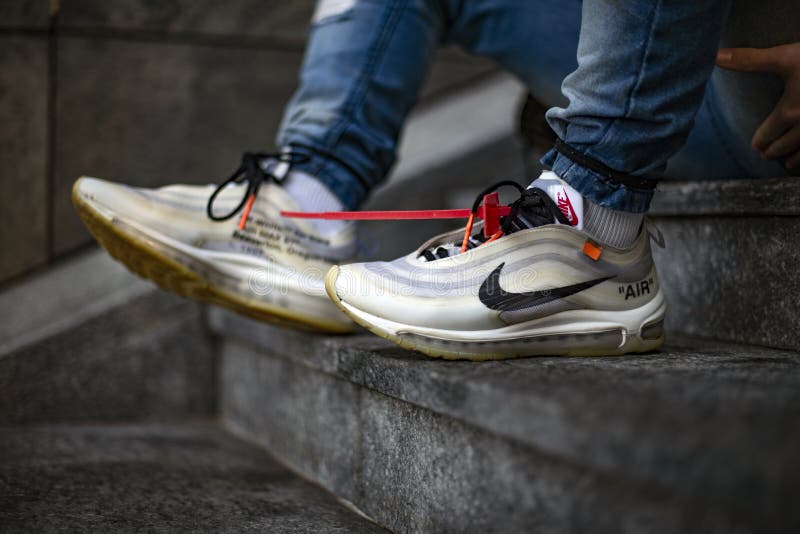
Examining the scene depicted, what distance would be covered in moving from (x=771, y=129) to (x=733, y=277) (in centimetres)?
24

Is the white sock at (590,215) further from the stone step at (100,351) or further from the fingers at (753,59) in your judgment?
the stone step at (100,351)

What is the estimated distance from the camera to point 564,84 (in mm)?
1002

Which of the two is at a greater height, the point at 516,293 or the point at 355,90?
the point at 355,90

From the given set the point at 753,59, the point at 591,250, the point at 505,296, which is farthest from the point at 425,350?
the point at 753,59

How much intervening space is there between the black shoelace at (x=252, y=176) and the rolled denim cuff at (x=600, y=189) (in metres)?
0.48

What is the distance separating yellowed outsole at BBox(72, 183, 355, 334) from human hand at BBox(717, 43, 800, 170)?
2.29 ft

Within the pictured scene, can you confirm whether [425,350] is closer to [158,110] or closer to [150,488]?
[150,488]

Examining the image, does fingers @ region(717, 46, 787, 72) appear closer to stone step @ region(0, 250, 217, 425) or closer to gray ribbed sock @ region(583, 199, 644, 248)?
gray ribbed sock @ region(583, 199, 644, 248)

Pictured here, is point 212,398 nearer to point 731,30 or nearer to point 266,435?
point 266,435

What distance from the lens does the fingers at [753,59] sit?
106cm

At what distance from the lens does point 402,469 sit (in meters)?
1.05

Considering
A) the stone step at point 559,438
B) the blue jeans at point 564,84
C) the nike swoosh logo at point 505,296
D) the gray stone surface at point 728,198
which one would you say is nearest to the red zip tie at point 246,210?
the blue jeans at point 564,84

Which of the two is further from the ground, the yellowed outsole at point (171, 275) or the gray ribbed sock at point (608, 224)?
the gray ribbed sock at point (608, 224)

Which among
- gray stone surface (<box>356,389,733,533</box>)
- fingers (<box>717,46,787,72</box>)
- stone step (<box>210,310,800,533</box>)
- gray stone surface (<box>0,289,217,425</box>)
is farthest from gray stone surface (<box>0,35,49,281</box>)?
fingers (<box>717,46,787,72</box>)
